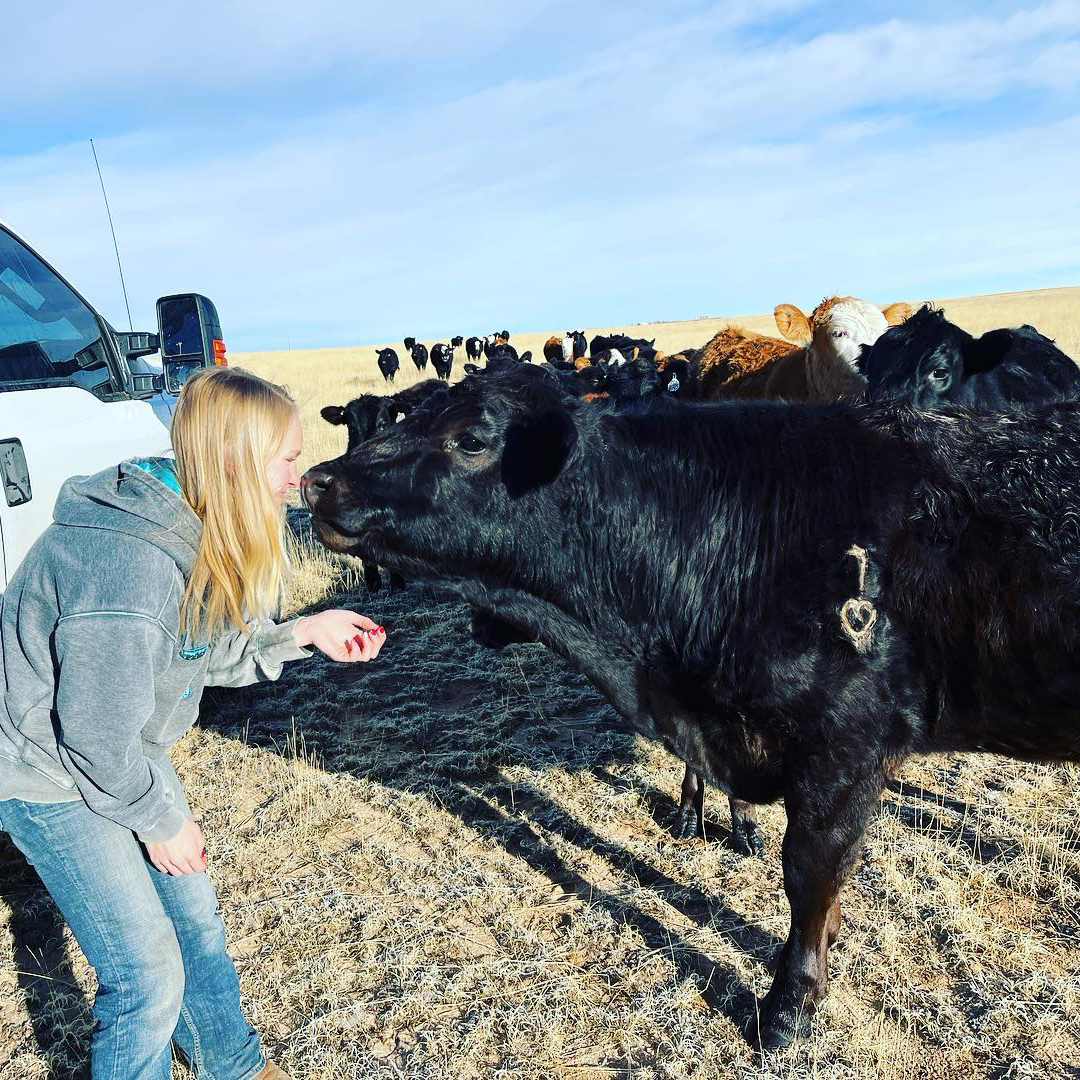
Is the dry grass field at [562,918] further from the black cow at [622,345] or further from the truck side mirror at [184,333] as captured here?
the black cow at [622,345]

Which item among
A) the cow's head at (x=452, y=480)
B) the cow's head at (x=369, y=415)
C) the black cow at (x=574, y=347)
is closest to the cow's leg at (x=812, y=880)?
the cow's head at (x=452, y=480)

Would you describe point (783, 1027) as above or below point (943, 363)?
below

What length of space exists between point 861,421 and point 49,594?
7.80ft

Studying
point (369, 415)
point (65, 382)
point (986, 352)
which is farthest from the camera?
point (369, 415)

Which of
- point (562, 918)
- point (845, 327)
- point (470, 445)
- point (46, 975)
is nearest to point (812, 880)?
point (562, 918)

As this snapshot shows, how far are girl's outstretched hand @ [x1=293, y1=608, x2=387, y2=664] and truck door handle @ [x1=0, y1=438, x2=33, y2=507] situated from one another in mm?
1376

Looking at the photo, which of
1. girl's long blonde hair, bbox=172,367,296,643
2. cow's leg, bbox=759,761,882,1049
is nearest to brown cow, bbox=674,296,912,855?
cow's leg, bbox=759,761,882,1049

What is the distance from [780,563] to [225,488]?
5.33 feet

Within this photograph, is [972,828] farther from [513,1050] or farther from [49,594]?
[49,594]

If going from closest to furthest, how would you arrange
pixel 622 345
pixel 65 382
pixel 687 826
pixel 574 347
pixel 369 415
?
pixel 65 382
pixel 687 826
pixel 369 415
pixel 622 345
pixel 574 347

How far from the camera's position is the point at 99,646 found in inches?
70.2

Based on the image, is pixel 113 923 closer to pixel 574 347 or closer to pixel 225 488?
pixel 225 488

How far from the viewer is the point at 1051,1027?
2648 millimetres

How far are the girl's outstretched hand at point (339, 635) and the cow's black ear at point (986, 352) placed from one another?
13.8ft
